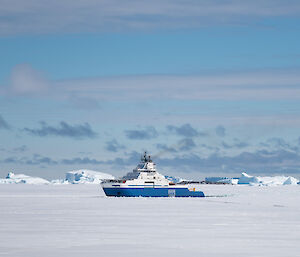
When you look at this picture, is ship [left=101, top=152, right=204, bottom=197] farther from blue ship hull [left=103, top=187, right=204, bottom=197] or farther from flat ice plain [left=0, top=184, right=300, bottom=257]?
flat ice plain [left=0, top=184, right=300, bottom=257]

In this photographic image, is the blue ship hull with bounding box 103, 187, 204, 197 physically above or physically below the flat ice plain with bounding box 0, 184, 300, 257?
above

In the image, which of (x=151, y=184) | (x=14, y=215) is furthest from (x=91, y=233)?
(x=151, y=184)

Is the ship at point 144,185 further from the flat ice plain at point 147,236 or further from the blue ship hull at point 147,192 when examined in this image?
the flat ice plain at point 147,236

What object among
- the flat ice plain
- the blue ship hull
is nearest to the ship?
the blue ship hull

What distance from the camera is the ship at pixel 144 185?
81.7 m

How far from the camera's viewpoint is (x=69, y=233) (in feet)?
97.9

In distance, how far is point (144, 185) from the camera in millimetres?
82500

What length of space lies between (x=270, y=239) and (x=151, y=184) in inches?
2188

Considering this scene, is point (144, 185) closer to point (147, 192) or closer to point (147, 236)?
point (147, 192)

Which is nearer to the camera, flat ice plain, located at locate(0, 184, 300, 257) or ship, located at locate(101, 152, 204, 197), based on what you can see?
flat ice plain, located at locate(0, 184, 300, 257)

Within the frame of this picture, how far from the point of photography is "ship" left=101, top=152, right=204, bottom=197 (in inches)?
3216

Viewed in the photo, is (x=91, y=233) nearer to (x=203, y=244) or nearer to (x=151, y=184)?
(x=203, y=244)

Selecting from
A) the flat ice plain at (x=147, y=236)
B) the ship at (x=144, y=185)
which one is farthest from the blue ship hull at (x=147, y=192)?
the flat ice plain at (x=147, y=236)

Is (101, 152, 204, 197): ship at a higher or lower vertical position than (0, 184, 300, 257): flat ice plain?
higher
